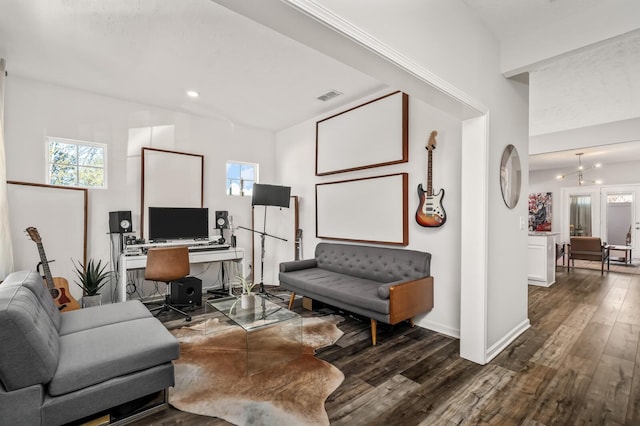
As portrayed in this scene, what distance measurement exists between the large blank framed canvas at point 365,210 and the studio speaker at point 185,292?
1.91m

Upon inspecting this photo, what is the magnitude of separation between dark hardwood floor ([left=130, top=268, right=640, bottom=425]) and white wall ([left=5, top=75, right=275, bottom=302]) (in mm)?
3037

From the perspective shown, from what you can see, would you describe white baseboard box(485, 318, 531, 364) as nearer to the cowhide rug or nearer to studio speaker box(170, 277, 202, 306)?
the cowhide rug

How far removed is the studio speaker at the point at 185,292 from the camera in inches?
155

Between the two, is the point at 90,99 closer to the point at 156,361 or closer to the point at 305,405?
the point at 156,361

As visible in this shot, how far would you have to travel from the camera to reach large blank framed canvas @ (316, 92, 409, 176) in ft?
11.7

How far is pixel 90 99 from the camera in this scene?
4.00m

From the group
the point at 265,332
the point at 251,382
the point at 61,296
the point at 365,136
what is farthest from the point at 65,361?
the point at 365,136

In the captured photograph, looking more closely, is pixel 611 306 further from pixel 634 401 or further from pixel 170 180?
pixel 170 180

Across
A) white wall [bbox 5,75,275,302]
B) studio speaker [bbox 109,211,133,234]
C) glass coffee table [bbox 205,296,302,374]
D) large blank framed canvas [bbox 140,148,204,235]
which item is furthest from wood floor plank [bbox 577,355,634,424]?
large blank framed canvas [bbox 140,148,204,235]

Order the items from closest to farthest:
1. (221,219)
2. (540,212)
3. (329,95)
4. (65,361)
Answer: (65,361) → (329,95) → (221,219) → (540,212)

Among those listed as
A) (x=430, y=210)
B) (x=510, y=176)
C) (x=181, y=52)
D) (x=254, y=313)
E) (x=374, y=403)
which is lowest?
(x=374, y=403)

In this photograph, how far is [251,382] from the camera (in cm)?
222

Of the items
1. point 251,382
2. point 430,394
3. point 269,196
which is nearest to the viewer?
point 430,394

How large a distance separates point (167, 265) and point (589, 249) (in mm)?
7946
